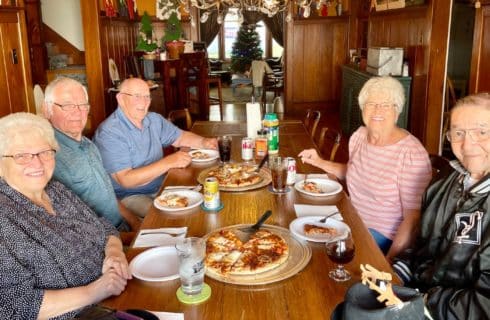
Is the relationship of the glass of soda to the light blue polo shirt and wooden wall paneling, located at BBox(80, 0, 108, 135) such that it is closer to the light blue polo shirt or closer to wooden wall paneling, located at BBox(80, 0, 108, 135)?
the light blue polo shirt

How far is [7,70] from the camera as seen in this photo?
3.91m

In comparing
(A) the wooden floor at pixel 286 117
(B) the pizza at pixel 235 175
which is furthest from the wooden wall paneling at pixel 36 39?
(B) the pizza at pixel 235 175

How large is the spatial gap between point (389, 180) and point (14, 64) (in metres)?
3.52

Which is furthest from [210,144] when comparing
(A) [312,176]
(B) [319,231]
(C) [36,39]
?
(C) [36,39]

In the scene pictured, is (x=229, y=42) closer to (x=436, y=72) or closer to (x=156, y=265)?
(x=436, y=72)

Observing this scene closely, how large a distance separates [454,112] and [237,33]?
37.5ft

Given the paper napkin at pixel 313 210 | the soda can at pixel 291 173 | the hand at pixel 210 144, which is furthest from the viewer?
the hand at pixel 210 144

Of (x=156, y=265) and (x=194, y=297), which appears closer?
(x=194, y=297)

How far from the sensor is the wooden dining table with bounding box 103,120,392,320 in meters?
1.18

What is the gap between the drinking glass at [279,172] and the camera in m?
2.00

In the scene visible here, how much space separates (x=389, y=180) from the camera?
82.4 inches

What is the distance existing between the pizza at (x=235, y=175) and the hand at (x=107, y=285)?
856 millimetres

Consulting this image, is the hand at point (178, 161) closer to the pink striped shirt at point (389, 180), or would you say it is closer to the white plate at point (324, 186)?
the white plate at point (324, 186)

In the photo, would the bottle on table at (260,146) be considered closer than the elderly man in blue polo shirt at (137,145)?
No
